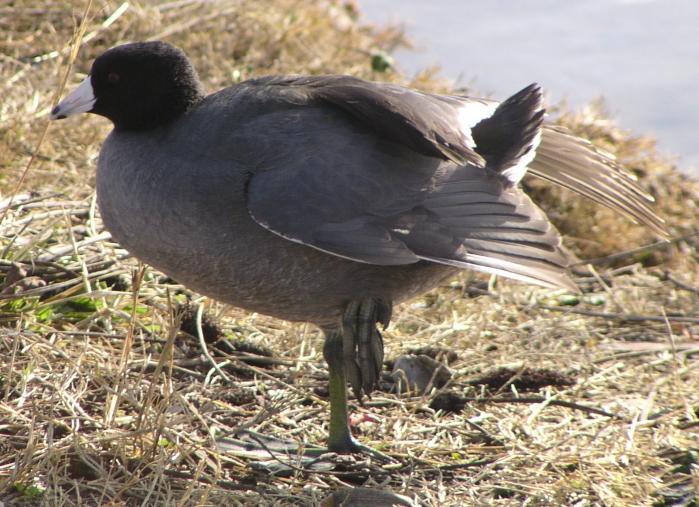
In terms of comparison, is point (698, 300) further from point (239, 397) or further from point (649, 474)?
point (239, 397)

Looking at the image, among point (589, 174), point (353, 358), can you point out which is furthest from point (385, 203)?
point (589, 174)

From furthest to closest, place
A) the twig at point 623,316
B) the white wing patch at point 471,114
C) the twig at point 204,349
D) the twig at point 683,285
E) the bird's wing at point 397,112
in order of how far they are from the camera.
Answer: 1. the twig at point 683,285
2. the twig at point 623,316
3. the twig at point 204,349
4. the white wing patch at point 471,114
5. the bird's wing at point 397,112

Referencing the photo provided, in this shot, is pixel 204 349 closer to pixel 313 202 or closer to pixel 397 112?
pixel 313 202

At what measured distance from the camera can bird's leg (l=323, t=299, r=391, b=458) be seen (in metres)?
3.14

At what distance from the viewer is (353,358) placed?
10.5 feet

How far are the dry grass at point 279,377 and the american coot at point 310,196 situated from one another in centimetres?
25

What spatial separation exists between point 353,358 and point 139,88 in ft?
3.61

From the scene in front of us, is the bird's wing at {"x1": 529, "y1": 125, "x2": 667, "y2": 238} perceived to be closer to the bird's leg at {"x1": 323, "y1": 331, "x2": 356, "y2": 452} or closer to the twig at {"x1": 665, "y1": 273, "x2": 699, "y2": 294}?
the twig at {"x1": 665, "y1": 273, "x2": 699, "y2": 294}

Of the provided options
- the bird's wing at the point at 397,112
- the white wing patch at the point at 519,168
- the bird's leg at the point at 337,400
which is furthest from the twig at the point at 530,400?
the bird's wing at the point at 397,112

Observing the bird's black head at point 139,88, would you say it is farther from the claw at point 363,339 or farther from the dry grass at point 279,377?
the claw at point 363,339

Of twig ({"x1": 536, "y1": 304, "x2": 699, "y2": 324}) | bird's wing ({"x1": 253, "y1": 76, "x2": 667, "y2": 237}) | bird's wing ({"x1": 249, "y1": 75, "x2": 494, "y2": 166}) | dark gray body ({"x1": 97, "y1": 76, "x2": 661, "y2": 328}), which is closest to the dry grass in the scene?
twig ({"x1": 536, "y1": 304, "x2": 699, "y2": 324})

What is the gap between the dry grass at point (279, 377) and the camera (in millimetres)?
2889

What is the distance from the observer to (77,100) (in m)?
3.25

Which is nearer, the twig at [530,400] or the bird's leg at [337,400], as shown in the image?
the bird's leg at [337,400]
